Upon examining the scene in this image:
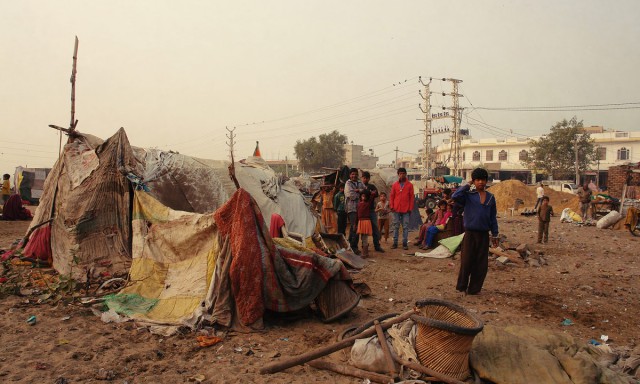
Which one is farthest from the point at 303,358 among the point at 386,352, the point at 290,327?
the point at 290,327

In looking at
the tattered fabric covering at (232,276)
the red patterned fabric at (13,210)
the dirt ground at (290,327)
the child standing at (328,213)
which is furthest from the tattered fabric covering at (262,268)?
the red patterned fabric at (13,210)

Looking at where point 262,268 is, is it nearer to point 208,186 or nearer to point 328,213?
point 208,186

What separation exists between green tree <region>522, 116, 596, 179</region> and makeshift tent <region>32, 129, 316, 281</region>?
35.8 metres

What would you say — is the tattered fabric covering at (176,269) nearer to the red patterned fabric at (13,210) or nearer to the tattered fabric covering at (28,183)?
the red patterned fabric at (13,210)

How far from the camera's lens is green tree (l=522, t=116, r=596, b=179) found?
1467 inches

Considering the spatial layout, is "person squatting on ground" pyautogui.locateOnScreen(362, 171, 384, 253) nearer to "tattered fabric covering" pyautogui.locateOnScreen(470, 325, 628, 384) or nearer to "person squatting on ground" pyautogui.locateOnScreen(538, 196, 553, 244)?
"person squatting on ground" pyautogui.locateOnScreen(538, 196, 553, 244)

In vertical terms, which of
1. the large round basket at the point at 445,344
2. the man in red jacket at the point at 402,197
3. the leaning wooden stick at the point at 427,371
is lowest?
the leaning wooden stick at the point at 427,371

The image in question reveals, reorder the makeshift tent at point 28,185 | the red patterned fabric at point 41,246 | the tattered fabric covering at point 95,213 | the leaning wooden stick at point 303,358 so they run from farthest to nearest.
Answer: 1. the makeshift tent at point 28,185
2. the red patterned fabric at point 41,246
3. the tattered fabric covering at point 95,213
4. the leaning wooden stick at point 303,358

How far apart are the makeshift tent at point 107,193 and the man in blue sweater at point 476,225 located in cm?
481

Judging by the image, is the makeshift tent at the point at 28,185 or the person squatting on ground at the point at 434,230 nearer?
the person squatting on ground at the point at 434,230

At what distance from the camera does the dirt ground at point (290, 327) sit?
3.48 meters

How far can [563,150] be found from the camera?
37719mm

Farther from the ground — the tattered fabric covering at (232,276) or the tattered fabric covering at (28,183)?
the tattered fabric covering at (28,183)

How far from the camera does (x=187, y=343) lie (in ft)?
13.5
